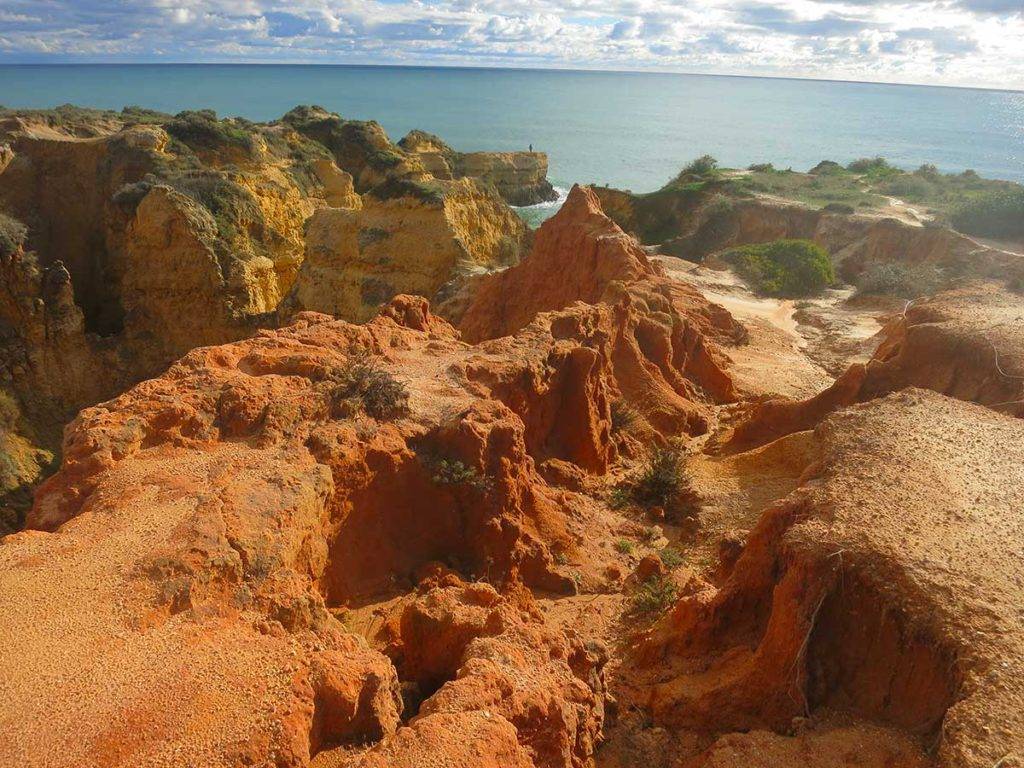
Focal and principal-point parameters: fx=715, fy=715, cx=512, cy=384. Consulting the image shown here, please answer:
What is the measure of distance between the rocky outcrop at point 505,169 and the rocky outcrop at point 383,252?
30.1 m

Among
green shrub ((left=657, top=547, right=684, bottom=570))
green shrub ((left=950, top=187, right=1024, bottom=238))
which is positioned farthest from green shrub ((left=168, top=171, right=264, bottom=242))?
green shrub ((left=950, top=187, right=1024, bottom=238))

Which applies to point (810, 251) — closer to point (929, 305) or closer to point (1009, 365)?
point (929, 305)

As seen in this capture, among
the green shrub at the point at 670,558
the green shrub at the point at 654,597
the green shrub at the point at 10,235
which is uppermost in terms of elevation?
the green shrub at the point at 10,235

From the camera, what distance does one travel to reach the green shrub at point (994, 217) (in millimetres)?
31978

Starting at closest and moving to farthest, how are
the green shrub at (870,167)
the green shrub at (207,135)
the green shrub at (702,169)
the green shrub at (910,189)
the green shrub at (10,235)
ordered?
1. the green shrub at (10,235)
2. the green shrub at (207,135)
3. the green shrub at (910,189)
4. the green shrub at (870,167)
5. the green shrub at (702,169)

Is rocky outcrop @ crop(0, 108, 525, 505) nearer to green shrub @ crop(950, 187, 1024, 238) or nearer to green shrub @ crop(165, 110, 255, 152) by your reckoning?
green shrub @ crop(165, 110, 255, 152)

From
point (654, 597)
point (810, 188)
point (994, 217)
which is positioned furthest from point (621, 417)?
point (810, 188)

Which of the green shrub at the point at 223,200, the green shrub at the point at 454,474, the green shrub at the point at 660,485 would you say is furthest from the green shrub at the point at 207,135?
the green shrub at the point at 454,474

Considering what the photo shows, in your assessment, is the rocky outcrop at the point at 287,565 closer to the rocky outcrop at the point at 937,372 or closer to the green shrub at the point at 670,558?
the green shrub at the point at 670,558

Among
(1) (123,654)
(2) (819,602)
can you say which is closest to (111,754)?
(1) (123,654)

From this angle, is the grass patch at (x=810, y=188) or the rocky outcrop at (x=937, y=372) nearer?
the rocky outcrop at (x=937, y=372)

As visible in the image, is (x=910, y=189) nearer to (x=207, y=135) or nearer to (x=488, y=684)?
(x=207, y=135)

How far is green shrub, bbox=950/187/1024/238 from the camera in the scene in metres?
32.0

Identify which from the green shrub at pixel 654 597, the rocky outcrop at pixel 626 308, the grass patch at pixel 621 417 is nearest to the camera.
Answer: the green shrub at pixel 654 597
